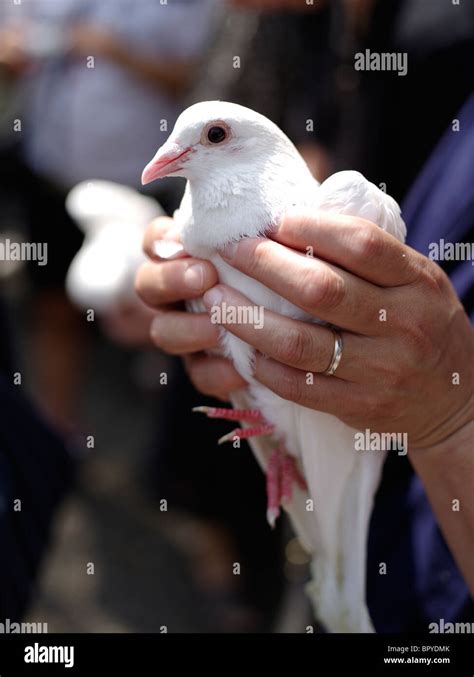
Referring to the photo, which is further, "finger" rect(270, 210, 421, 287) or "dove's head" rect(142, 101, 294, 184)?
"dove's head" rect(142, 101, 294, 184)

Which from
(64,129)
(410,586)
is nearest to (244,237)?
(410,586)

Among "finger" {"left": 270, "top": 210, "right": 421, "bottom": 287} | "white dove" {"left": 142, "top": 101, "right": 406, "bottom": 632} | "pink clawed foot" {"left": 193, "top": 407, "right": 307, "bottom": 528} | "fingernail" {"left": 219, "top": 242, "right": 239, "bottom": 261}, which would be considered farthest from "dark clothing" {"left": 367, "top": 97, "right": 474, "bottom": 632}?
"fingernail" {"left": 219, "top": 242, "right": 239, "bottom": 261}

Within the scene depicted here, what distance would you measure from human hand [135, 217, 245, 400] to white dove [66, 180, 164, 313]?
0.71m

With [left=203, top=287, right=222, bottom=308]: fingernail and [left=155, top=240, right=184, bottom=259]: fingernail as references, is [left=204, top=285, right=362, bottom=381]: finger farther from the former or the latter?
[left=155, top=240, right=184, bottom=259]: fingernail

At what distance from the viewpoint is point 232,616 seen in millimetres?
2426

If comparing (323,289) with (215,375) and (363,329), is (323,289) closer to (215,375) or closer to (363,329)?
(363,329)

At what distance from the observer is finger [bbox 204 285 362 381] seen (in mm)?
919

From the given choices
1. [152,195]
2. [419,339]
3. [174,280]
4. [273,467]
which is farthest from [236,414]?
[152,195]

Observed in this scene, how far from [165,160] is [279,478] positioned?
21.7 inches

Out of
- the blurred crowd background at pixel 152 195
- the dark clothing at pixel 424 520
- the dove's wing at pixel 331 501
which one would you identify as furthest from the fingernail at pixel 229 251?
the blurred crowd background at pixel 152 195

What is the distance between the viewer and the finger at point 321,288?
2.89 feet

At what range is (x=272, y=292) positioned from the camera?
3.34 feet

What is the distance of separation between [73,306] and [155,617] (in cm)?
127

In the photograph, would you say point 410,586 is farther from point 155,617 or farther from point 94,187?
point 155,617
